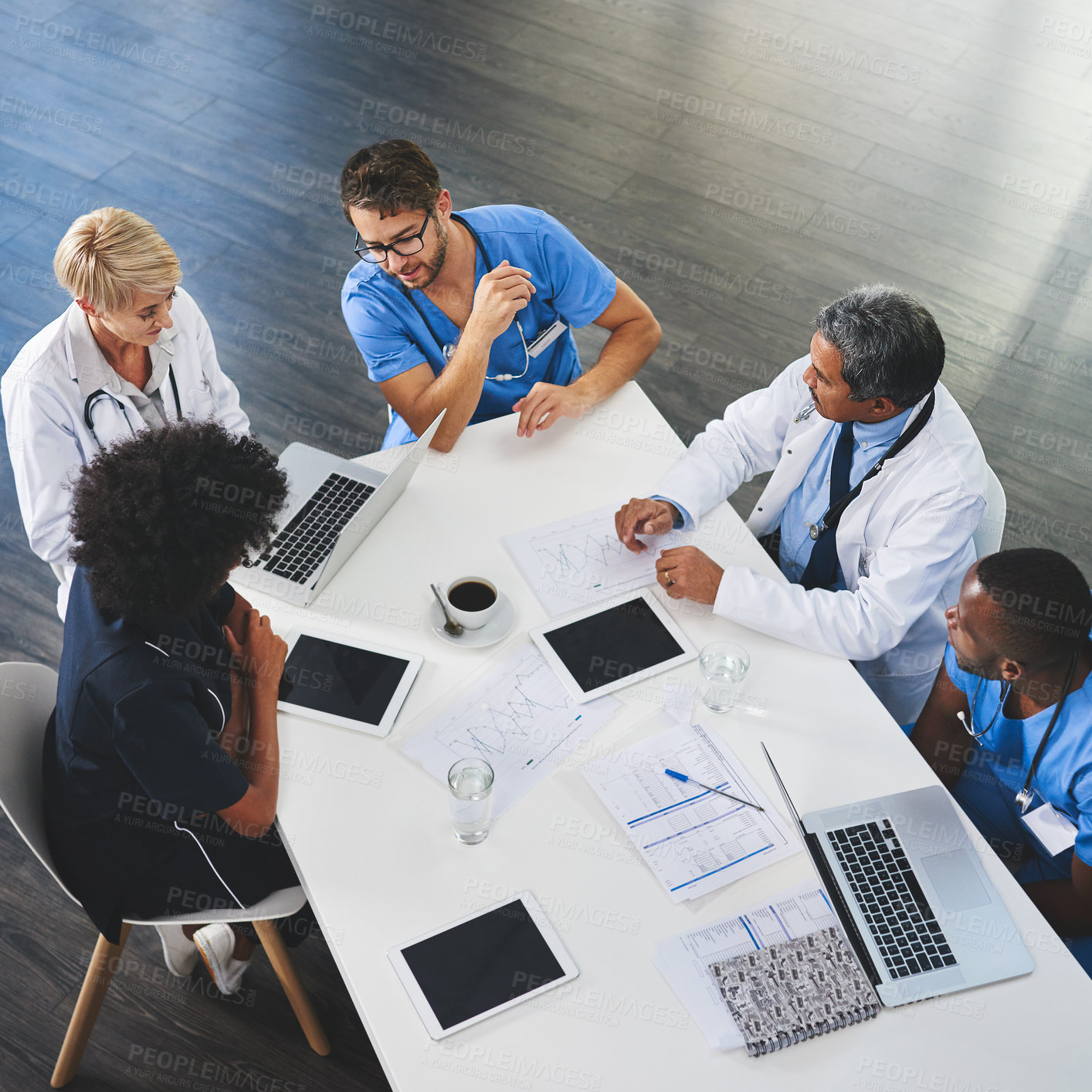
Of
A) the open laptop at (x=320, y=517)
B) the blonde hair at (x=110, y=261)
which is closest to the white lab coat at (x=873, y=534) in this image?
the open laptop at (x=320, y=517)

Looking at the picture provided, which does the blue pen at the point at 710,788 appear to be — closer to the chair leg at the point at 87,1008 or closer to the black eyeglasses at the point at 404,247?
the chair leg at the point at 87,1008

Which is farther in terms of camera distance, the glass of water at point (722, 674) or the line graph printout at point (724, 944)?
the glass of water at point (722, 674)

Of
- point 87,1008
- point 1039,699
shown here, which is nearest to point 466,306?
point 1039,699

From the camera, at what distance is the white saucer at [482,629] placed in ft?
6.56

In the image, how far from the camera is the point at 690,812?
1.77 metres

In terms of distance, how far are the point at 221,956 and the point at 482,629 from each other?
1.01 m

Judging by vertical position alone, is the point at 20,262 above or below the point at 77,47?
below

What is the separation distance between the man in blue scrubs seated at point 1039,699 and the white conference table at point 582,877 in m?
0.24

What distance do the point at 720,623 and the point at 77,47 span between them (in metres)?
4.95

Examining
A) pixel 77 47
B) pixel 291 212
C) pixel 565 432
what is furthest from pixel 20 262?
pixel 565 432

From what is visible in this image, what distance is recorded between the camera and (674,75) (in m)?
5.20

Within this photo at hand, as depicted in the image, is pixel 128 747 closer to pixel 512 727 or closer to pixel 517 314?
pixel 512 727

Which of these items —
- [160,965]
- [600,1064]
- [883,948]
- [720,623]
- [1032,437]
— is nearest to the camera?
[600,1064]

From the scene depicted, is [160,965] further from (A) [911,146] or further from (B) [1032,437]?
(A) [911,146]
